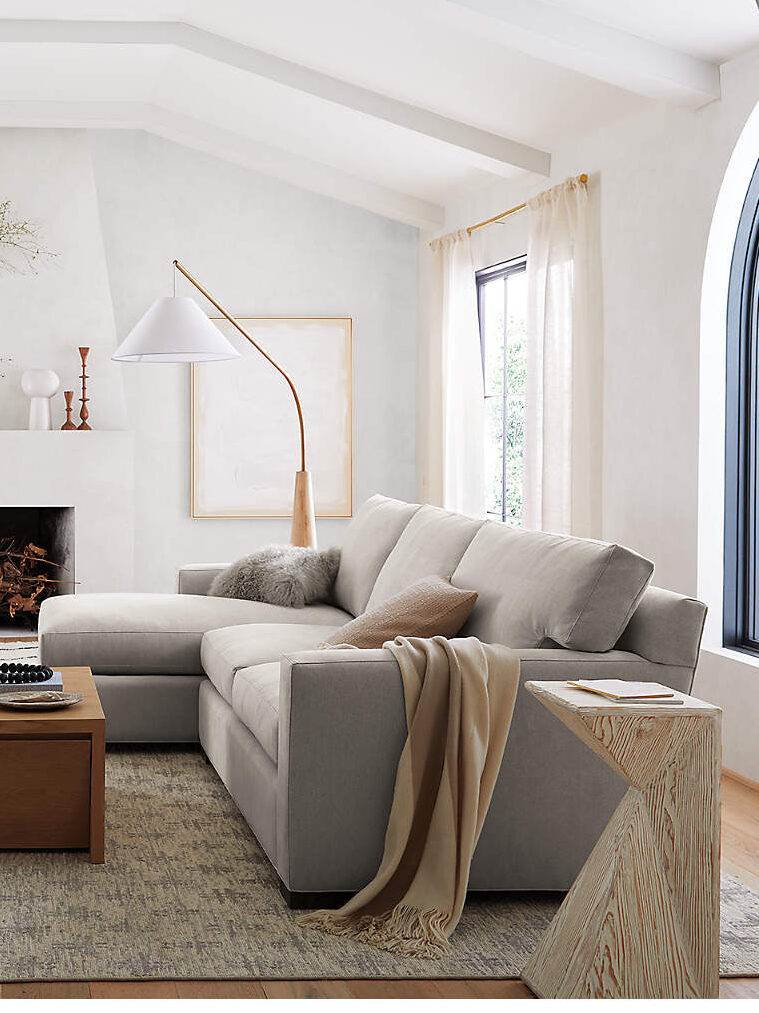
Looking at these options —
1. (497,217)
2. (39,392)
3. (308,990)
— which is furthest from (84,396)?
(308,990)

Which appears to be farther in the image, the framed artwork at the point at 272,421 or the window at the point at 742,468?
the framed artwork at the point at 272,421

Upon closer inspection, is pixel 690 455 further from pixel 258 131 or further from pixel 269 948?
pixel 258 131

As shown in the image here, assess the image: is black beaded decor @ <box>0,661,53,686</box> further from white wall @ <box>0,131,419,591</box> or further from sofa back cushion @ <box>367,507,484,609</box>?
white wall @ <box>0,131,419,591</box>

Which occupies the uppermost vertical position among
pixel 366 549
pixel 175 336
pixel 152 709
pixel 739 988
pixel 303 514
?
pixel 175 336

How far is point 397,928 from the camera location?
280cm

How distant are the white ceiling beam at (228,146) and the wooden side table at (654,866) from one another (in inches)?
220

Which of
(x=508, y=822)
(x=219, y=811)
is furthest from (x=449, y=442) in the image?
(x=508, y=822)

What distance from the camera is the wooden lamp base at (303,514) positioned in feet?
20.5

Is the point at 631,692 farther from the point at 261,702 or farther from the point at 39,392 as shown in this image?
the point at 39,392

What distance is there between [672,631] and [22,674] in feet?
6.37

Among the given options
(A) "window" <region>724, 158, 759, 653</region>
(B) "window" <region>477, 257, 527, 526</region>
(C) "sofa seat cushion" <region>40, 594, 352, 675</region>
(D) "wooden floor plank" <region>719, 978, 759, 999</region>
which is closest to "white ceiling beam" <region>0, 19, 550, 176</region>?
(B) "window" <region>477, 257, 527, 526</region>

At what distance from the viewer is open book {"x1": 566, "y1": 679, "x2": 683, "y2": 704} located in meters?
2.43

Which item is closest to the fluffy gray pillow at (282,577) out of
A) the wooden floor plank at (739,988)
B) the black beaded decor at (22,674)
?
the black beaded decor at (22,674)

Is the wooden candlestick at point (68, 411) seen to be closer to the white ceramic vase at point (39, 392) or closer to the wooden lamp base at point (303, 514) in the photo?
the white ceramic vase at point (39, 392)
